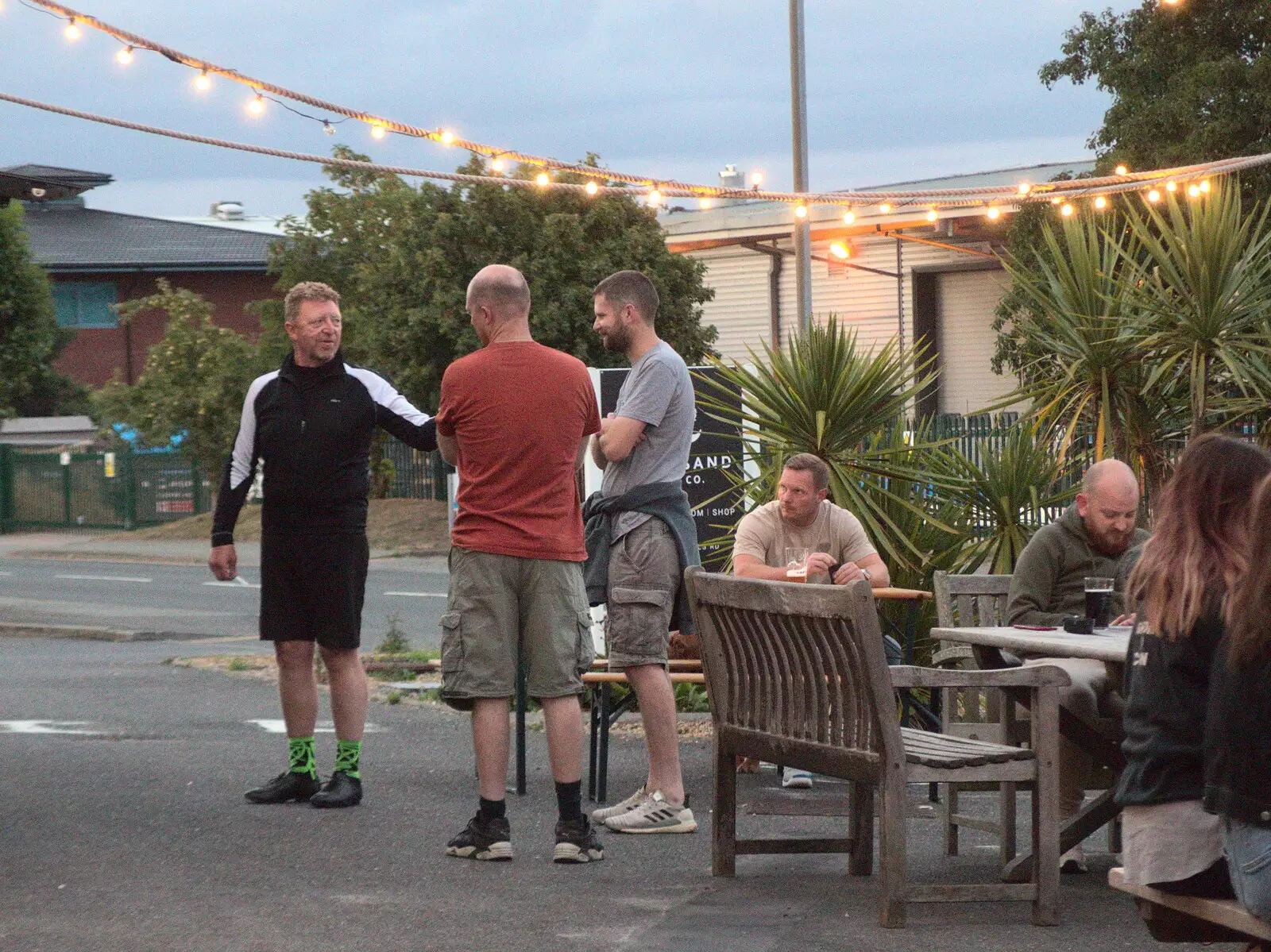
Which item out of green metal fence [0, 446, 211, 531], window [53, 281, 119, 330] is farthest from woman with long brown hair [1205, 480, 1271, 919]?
window [53, 281, 119, 330]

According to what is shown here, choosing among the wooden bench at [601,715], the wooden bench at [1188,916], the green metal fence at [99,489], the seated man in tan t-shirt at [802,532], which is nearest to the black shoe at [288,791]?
the wooden bench at [601,715]

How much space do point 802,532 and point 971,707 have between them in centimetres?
118

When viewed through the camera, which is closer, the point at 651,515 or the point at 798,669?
the point at 798,669

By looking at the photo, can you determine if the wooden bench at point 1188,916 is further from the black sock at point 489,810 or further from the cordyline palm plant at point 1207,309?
the cordyline palm plant at point 1207,309

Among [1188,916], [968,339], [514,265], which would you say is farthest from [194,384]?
[1188,916]

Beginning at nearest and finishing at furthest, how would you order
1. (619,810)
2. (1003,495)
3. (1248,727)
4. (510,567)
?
(1248,727), (510,567), (619,810), (1003,495)

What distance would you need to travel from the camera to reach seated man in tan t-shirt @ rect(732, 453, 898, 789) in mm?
7500

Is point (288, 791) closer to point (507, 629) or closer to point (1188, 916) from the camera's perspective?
point (507, 629)

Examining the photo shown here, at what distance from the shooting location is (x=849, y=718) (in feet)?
17.9

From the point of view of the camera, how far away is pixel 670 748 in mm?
6723

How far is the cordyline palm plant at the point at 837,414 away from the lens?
32.2 ft

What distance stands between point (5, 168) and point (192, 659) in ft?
24.0

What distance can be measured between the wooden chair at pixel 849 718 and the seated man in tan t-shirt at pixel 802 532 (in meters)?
1.49

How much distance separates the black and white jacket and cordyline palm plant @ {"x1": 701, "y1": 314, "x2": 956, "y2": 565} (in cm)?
298
